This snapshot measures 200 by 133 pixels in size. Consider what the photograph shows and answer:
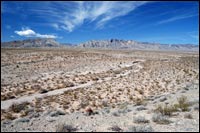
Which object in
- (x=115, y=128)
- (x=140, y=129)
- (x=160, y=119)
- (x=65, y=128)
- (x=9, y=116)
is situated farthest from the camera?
(x=9, y=116)

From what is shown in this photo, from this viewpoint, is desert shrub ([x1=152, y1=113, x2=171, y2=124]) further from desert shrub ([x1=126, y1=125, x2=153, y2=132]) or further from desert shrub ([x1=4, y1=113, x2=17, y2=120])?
desert shrub ([x1=4, y1=113, x2=17, y2=120])

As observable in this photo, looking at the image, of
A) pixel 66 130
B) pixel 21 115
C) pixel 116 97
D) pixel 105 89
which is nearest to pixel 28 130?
pixel 66 130

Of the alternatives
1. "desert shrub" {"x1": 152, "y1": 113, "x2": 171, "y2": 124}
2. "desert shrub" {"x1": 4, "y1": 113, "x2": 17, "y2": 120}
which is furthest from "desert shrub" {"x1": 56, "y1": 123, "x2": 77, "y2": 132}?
"desert shrub" {"x1": 4, "y1": 113, "x2": 17, "y2": 120}

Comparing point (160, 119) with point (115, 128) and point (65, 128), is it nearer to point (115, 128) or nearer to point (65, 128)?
point (115, 128)

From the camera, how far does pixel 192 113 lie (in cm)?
1159

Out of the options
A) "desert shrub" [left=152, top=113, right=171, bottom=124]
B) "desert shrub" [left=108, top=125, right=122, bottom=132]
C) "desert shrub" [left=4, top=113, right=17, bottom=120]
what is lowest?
"desert shrub" [left=4, top=113, right=17, bottom=120]

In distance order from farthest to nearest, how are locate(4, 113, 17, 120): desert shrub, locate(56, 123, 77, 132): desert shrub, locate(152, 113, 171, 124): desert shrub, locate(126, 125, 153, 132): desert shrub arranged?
locate(4, 113, 17, 120): desert shrub, locate(152, 113, 171, 124): desert shrub, locate(56, 123, 77, 132): desert shrub, locate(126, 125, 153, 132): desert shrub

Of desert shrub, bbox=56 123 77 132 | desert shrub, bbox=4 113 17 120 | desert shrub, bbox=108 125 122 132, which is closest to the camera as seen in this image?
desert shrub, bbox=56 123 77 132

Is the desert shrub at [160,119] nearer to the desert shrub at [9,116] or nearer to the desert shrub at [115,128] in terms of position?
the desert shrub at [115,128]

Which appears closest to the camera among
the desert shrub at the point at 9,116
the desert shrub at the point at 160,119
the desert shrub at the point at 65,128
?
the desert shrub at the point at 65,128

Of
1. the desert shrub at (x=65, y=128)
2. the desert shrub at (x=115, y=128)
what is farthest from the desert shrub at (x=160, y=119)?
the desert shrub at (x=65, y=128)

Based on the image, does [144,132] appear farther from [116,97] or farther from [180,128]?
[116,97]

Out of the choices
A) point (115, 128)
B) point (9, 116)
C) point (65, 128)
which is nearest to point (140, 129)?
point (115, 128)

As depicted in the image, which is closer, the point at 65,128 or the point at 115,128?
the point at 65,128
